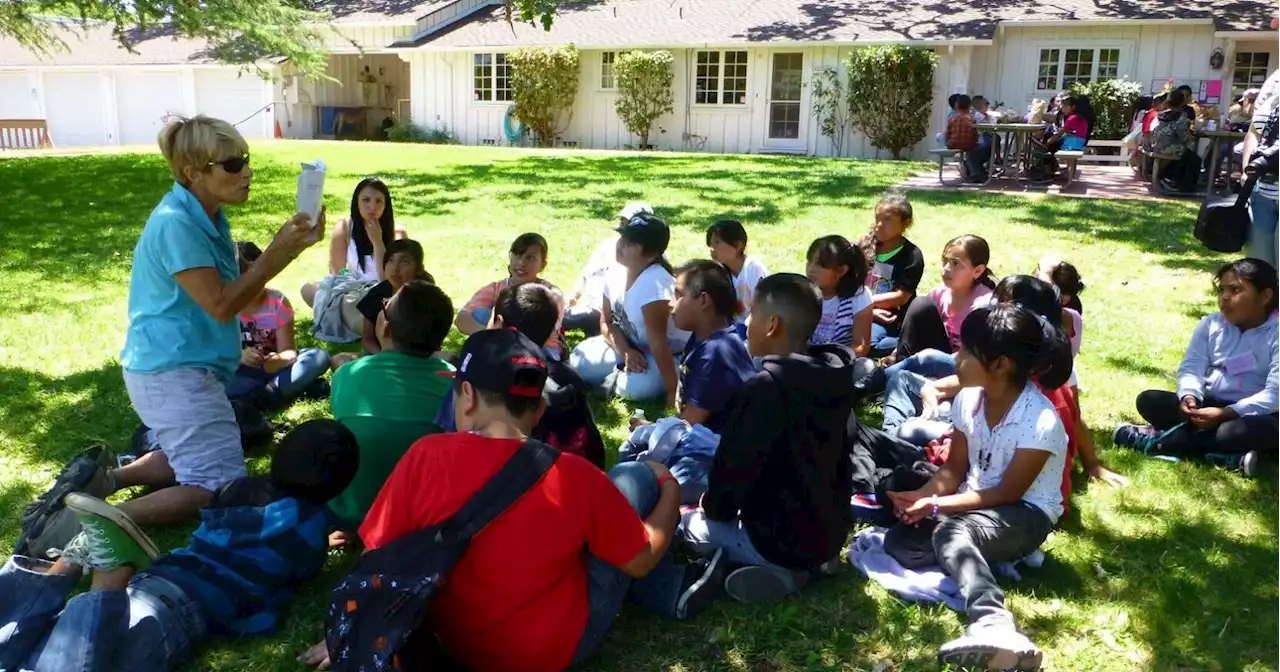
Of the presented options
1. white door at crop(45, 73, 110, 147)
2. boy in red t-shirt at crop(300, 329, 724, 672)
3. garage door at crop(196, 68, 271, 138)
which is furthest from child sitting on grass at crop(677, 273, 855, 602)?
white door at crop(45, 73, 110, 147)

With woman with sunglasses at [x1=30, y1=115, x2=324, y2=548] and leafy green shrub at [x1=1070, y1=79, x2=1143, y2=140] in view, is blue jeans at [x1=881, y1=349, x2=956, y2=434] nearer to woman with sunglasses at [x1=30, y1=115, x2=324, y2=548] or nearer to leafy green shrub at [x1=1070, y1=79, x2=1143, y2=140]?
woman with sunglasses at [x1=30, y1=115, x2=324, y2=548]

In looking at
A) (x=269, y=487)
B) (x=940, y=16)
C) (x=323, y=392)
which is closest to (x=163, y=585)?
(x=269, y=487)

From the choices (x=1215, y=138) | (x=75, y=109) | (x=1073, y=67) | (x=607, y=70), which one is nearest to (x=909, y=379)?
(x=1215, y=138)

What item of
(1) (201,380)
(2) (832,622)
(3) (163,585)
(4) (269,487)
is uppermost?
(1) (201,380)

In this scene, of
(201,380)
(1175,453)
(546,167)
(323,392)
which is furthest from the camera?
(546,167)

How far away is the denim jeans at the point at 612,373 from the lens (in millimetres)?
5246

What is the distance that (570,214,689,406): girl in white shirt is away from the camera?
5.00 metres

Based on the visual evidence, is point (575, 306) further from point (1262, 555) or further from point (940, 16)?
point (940, 16)

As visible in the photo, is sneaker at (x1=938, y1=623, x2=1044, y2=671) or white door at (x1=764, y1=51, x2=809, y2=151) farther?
white door at (x1=764, y1=51, x2=809, y2=151)

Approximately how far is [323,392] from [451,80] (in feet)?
67.1

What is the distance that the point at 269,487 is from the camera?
309 centimetres

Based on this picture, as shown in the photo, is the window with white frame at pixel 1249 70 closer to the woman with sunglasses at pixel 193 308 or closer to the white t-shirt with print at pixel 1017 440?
the white t-shirt with print at pixel 1017 440

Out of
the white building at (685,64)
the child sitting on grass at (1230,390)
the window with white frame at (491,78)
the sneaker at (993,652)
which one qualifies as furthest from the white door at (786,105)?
the sneaker at (993,652)

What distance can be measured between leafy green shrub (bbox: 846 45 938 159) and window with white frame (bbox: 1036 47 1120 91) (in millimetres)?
2217
